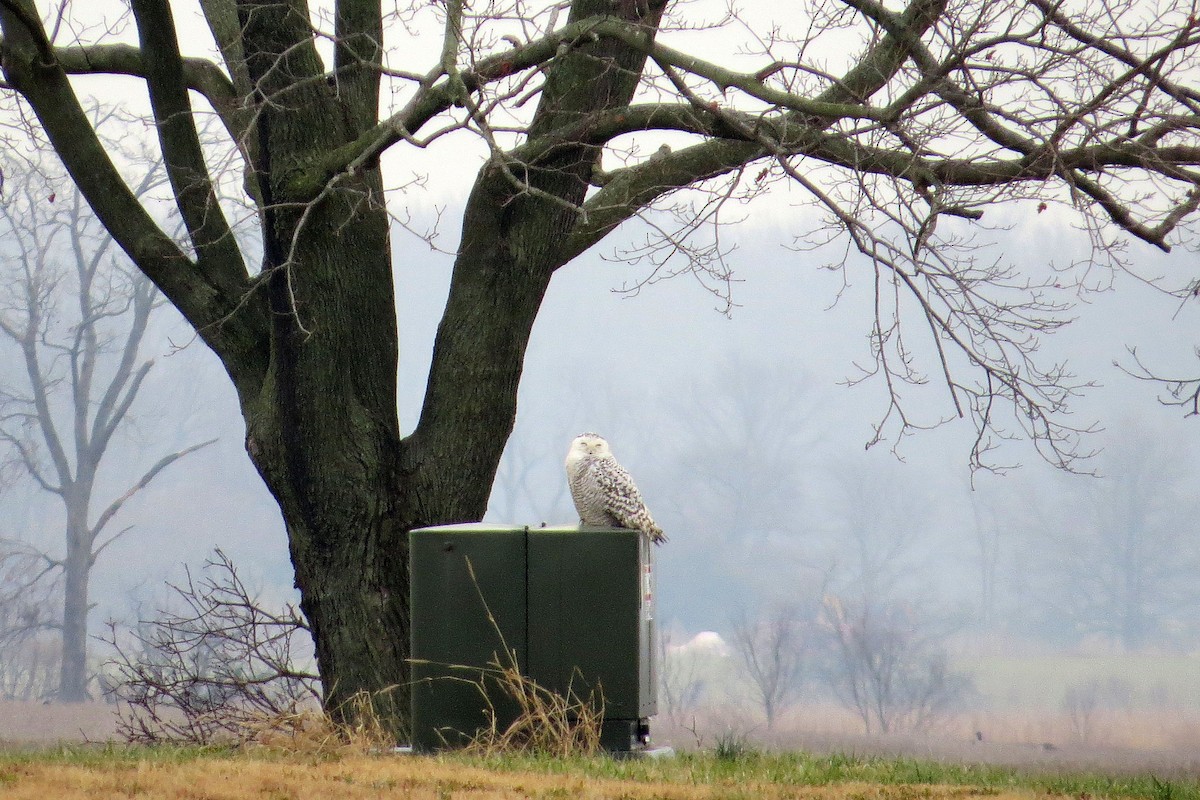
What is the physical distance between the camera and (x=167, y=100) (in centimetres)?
833

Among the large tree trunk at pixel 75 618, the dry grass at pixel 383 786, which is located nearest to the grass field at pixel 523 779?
the dry grass at pixel 383 786

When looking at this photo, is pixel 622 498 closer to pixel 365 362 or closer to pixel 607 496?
pixel 607 496

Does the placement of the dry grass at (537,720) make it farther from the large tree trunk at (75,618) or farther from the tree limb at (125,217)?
the large tree trunk at (75,618)

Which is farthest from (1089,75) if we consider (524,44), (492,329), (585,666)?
(585,666)

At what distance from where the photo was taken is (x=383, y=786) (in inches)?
195

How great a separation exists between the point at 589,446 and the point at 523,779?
189cm

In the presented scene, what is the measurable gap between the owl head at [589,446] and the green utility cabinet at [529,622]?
1.54 ft

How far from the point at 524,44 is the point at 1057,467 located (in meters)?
4.33

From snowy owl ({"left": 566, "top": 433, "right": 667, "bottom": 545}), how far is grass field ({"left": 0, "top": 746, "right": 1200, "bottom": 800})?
1152 millimetres

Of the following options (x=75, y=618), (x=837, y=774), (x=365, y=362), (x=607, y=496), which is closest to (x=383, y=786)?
(x=607, y=496)

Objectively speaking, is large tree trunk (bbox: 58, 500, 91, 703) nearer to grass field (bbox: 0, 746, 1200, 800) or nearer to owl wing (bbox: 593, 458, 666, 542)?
grass field (bbox: 0, 746, 1200, 800)

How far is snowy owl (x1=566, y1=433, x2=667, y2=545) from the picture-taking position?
6.01m

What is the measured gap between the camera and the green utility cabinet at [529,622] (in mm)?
5910

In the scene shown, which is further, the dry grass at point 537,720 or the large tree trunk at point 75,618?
the large tree trunk at point 75,618
